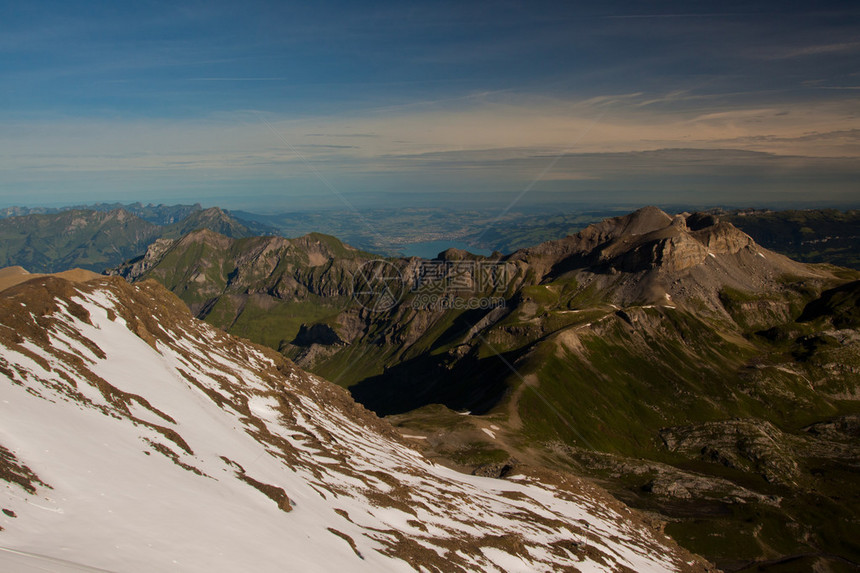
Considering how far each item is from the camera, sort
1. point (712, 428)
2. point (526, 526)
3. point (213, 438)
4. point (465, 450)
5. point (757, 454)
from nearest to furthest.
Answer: point (213, 438), point (526, 526), point (465, 450), point (757, 454), point (712, 428)

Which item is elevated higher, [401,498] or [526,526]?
[401,498]

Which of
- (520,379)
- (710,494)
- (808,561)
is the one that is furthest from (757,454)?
(520,379)

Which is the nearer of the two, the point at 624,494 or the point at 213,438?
the point at 213,438

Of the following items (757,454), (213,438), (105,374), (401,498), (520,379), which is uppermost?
(105,374)

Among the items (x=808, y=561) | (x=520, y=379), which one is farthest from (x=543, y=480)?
(x=520, y=379)

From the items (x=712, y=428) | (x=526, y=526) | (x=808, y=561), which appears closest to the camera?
(x=526, y=526)

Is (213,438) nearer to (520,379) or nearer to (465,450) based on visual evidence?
(465,450)

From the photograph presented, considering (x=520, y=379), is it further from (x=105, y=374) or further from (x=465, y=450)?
(x=105, y=374)
